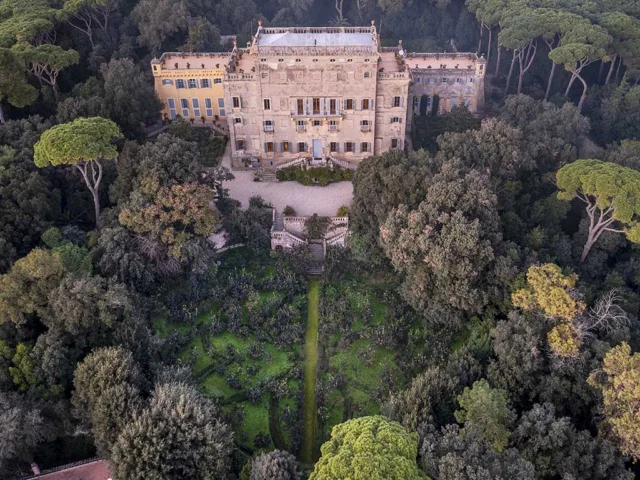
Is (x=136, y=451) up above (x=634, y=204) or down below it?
below

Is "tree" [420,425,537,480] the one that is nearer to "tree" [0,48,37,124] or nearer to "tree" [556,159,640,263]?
"tree" [556,159,640,263]

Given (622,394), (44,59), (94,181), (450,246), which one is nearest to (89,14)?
(44,59)

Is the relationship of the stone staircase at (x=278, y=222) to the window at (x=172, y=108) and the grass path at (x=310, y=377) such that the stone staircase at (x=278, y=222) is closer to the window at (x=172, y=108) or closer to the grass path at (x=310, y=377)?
the grass path at (x=310, y=377)

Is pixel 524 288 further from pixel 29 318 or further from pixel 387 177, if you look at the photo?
pixel 29 318

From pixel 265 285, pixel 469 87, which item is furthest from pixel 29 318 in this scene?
pixel 469 87

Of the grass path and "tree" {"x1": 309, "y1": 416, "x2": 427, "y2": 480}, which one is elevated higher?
"tree" {"x1": 309, "y1": 416, "x2": 427, "y2": 480}

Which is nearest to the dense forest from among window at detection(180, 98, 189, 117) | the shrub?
the shrub

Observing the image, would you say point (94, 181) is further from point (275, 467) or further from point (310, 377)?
point (275, 467)
